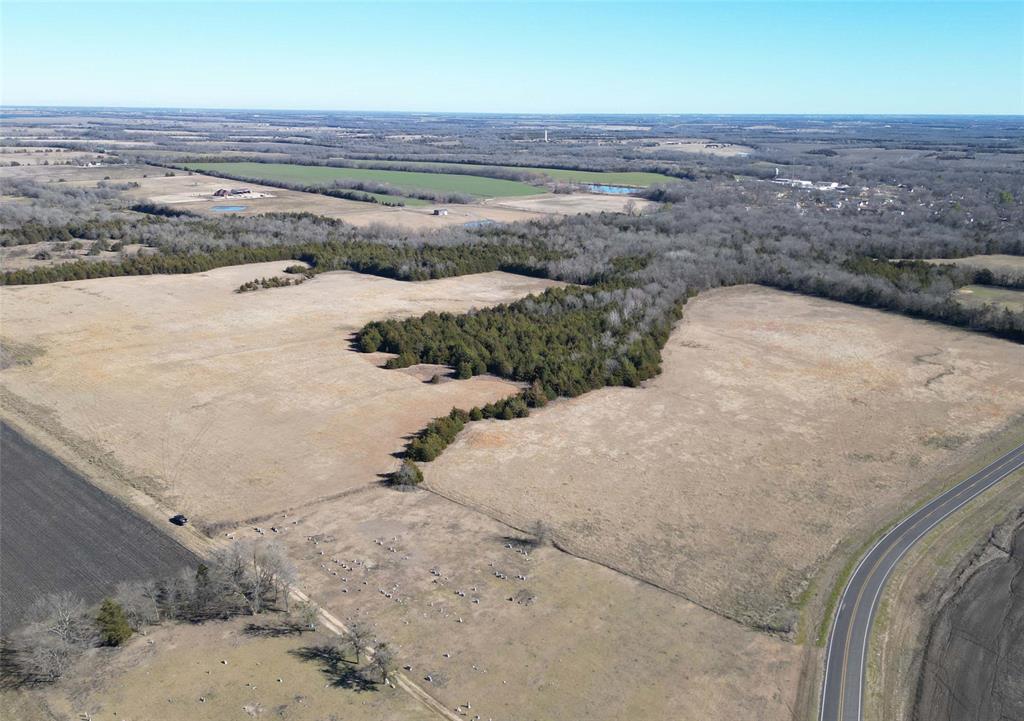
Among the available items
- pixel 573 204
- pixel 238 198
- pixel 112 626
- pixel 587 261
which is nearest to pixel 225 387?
pixel 112 626

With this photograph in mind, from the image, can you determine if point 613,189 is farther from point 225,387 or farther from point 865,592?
point 865,592

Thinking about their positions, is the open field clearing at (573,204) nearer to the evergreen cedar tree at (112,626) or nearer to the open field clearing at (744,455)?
the open field clearing at (744,455)

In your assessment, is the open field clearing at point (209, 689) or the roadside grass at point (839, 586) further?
the roadside grass at point (839, 586)

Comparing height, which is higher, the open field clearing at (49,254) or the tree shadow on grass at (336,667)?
the open field clearing at (49,254)

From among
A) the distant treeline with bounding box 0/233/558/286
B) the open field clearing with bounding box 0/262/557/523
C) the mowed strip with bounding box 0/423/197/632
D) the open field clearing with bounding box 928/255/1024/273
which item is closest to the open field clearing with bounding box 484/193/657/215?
the distant treeline with bounding box 0/233/558/286

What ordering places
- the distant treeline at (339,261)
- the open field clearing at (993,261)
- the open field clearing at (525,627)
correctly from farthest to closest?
the open field clearing at (993,261) → the distant treeline at (339,261) → the open field clearing at (525,627)

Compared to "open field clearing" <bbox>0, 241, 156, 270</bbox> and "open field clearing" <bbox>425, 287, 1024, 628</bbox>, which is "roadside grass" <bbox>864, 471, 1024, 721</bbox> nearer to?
"open field clearing" <bbox>425, 287, 1024, 628</bbox>

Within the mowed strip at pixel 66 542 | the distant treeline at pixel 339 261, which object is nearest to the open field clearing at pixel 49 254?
the distant treeline at pixel 339 261
